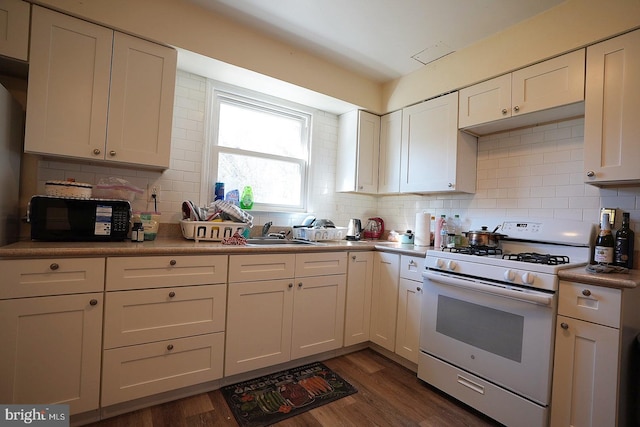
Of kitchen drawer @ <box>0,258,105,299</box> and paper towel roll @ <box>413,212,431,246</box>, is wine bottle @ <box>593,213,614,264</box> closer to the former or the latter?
paper towel roll @ <box>413,212,431,246</box>

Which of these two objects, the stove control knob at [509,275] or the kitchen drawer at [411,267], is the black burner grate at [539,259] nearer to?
the stove control knob at [509,275]

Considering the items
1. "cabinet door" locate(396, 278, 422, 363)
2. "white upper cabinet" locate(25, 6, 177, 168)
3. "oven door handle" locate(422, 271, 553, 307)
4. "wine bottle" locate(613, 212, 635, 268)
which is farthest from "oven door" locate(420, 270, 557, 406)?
"white upper cabinet" locate(25, 6, 177, 168)

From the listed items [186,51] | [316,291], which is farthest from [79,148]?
→ [316,291]

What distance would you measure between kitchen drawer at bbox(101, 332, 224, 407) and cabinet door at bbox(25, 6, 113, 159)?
1.21 metres

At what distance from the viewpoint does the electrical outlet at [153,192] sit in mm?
2246

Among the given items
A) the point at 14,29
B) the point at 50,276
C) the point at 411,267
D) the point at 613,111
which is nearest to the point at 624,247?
the point at 613,111

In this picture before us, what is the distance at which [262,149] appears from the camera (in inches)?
112

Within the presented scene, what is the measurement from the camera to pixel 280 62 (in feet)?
7.90

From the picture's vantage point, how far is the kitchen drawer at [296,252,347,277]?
2195mm

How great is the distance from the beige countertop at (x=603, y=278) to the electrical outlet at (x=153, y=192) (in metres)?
2.62

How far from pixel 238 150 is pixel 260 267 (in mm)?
1199

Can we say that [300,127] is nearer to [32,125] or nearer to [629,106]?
[32,125]

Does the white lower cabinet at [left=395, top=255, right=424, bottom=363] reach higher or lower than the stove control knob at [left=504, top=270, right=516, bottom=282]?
lower

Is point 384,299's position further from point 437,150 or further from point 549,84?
point 549,84
